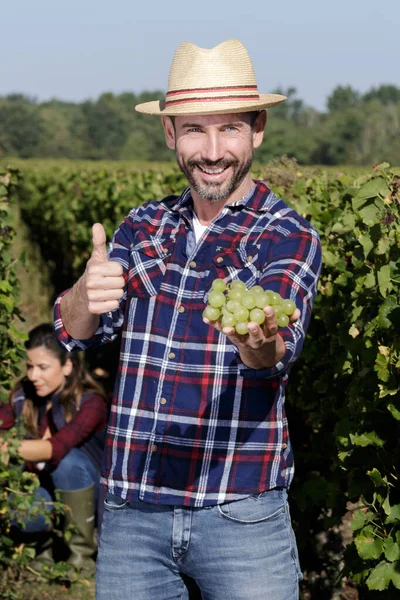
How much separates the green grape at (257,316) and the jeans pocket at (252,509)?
681 millimetres

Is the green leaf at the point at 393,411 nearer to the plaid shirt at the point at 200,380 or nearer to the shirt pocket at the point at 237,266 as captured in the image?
the plaid shirt at the point at 200,380

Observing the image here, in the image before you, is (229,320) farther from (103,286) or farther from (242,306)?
(103,286)

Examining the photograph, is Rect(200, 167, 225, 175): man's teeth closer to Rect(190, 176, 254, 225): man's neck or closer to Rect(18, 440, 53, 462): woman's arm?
Rect(190, 176, 254, 225): man's neck

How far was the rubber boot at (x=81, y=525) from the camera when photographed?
17.4ft

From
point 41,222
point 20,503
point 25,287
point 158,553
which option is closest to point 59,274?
point 25,287

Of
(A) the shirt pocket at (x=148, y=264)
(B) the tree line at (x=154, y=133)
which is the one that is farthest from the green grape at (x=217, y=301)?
(B) the tree line at (x=154, y=133)

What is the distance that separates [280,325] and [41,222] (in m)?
16.1

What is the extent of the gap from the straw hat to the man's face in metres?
0.04

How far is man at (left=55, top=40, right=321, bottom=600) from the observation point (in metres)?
2.60

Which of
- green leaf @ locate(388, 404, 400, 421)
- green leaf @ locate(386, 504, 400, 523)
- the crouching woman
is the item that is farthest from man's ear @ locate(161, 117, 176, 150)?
the crouching woman

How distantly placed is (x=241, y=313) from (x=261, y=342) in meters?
0.11

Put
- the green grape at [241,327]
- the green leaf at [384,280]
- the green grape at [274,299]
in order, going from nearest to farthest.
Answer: the green grape at [241,327] → the green grape at [274,299] → the green leaf at [384,280]

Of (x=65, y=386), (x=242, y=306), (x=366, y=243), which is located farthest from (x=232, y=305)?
(x=65, y=386)

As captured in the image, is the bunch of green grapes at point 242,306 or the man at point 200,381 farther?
the man at point 200,381
